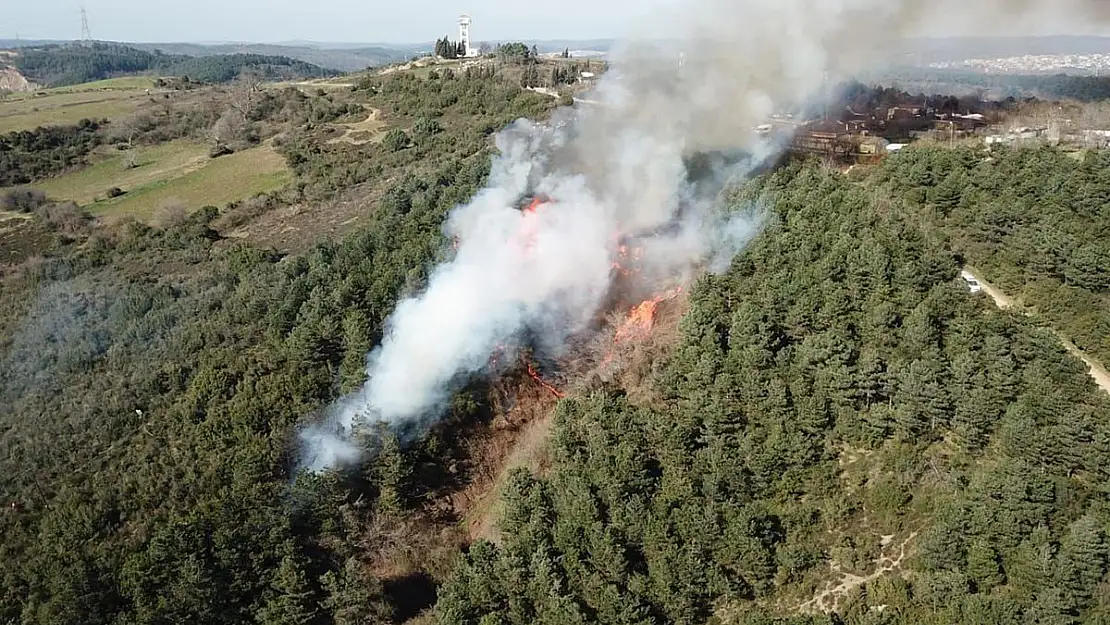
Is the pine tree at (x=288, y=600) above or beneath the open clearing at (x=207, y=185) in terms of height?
beneath

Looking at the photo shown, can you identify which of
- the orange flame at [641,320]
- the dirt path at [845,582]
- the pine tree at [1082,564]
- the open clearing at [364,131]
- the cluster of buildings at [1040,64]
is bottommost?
the dirt path at [845,582]

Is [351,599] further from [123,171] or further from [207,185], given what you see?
[123,171]

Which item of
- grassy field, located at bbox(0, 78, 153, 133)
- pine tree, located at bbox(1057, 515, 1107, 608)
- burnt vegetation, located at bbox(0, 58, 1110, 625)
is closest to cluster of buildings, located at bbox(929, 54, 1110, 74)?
burnt vegetation, located at bbox(0, 58, 1110, 625)

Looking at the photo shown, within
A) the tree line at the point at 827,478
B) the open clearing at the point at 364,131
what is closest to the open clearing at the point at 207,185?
the open clearing at the point at 364,131

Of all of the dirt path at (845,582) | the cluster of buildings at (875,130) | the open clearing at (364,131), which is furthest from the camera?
the open clearing at (364,131)

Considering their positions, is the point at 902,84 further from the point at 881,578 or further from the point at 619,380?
the point at 881,578

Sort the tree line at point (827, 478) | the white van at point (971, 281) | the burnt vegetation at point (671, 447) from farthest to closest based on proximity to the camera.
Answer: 1. the white van at point (971, 281)
2. the burnt vegetation at point (671, 447)
3. the tree line at point (827, 478)

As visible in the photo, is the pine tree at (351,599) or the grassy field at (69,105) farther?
the grassy field at (69,105)

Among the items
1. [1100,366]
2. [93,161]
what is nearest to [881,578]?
[1100,366]

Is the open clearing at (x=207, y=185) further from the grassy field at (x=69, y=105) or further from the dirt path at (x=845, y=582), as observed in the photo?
the dirt path at (x=845, y=582)

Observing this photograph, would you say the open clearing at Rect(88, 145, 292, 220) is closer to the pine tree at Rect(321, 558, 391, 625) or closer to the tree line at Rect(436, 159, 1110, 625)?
the tree line at Rect(436, 159, 1110, 625)
